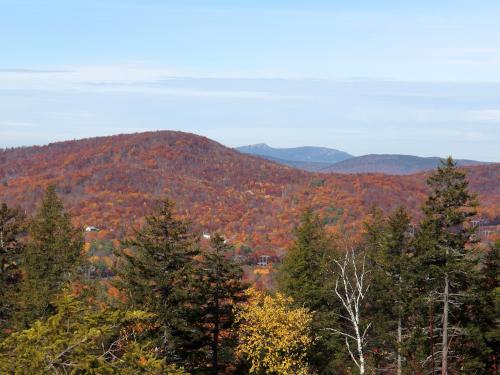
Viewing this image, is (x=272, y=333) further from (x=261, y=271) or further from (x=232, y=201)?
(x=232, y=201)

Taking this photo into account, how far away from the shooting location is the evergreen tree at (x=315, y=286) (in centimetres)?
3628

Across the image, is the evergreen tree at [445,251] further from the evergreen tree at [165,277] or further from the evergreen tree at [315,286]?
the evergreen tree at [165,277]

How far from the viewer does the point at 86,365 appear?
8.66 m

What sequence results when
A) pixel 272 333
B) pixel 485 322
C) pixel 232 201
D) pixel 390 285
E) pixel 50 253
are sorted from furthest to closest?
pixel 232 201 → pixel 50 253 → pixel 390 285 → pixel 485 322 → pixel 272 333

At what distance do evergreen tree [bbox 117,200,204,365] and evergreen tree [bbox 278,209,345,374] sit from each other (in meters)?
8.94

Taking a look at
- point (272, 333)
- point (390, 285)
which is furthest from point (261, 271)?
point (272, 333)

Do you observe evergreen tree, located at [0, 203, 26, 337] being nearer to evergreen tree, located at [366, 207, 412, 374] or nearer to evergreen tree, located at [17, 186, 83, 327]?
evergreen tree, located at [17, 186, 83, 327]

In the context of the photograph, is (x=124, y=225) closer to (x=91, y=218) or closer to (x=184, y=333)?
(x=91, y=218)

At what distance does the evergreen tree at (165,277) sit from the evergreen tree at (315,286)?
894 centimetres

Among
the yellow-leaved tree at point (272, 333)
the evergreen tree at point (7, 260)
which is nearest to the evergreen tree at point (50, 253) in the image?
the evergreen tree at point (7, 260)

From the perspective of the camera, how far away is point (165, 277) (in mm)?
28344

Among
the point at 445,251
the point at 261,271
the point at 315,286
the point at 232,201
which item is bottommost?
the point at 261,271

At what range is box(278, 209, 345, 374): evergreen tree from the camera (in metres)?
36.3

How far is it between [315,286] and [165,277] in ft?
40.1
